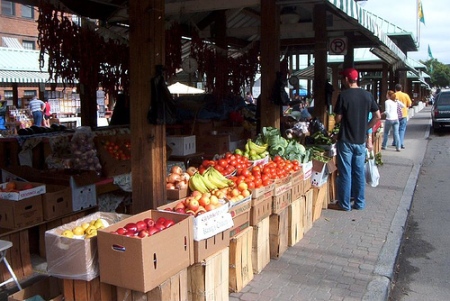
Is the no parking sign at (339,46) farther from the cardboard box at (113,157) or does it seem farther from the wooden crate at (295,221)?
the cardboard box at (113,157)

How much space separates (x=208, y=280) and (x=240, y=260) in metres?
0.70

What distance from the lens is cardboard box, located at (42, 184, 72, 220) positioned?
5234mm

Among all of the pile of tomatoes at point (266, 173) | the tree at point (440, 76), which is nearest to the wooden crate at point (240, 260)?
the pile of tomatoes at point (266, 173)

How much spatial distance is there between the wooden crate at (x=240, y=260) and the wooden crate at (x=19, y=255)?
92.4 inches

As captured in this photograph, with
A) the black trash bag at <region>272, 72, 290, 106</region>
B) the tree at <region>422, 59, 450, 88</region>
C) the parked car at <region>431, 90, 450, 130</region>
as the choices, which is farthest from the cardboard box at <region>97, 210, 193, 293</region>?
the tree at <region>422, 59, 450, 88</region>

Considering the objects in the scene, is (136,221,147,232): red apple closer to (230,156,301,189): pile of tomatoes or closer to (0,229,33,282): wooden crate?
(230,156,301,189): pile of tomatoes

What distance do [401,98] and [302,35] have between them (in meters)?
3.94

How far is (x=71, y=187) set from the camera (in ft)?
18.1

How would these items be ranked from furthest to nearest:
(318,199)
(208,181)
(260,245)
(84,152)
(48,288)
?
(318,199) < (84,152) < (208,181) < (260,245) < (48,288)

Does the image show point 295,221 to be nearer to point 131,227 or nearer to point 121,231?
point 131,227

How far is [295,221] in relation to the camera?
5.70 m

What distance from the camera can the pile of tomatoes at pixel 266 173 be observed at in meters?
5.09

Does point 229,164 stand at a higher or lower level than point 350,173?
higher

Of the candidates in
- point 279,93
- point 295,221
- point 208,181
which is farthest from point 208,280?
point 279,93
